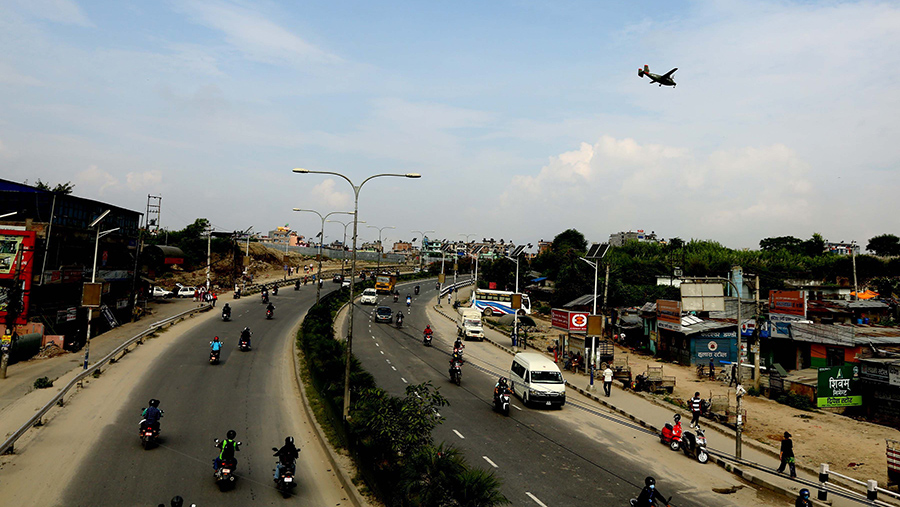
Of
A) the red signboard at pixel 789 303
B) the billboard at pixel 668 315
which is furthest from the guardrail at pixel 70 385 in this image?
the red signboard at pixel 789 303

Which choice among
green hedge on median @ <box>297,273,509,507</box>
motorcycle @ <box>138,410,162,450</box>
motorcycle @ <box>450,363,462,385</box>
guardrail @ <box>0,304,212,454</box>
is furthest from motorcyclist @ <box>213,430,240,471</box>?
motorcycle @ <box>450,363,462,385</box>

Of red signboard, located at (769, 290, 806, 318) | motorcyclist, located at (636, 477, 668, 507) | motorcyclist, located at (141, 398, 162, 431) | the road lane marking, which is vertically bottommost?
the road lane marking

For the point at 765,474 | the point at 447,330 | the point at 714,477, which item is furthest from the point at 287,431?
the point at 447,330

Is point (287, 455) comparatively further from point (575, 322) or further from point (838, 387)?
point (838, 387)

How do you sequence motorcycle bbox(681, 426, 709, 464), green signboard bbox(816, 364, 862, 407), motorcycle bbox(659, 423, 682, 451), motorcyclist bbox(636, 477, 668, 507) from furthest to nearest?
green signboard bbox(816, 364, 862, 407) → motorcycle bbox(659, 423, 682, 451) → motorcycle bbox(681, 426, 709, 464) → motorcyclist bbox(636, 477, 668, 507)

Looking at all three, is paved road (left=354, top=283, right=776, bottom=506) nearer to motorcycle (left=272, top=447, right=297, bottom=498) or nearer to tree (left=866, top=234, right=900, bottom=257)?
motorcycle (left=272, top=447, right=297, bottom=498)

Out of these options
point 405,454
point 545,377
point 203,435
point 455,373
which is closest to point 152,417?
point 203,435
